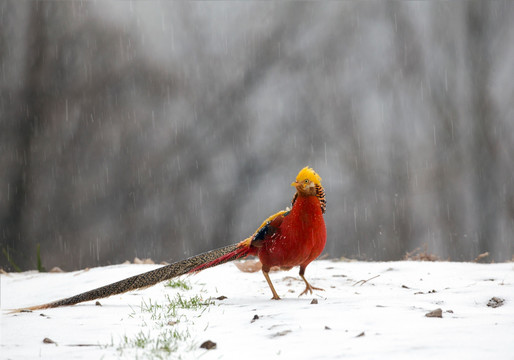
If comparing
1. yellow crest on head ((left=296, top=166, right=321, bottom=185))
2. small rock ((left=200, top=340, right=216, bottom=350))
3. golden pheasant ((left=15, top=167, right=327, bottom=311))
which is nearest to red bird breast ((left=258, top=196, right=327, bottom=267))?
golden pheasant ((left=15, top=167, right=327, bottom=311))

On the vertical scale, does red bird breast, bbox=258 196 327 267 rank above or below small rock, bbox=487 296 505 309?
above

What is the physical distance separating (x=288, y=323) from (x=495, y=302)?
1.75 metres

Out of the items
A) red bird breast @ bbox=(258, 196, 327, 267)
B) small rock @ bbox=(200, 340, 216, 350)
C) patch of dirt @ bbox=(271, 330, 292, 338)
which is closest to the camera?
small rock @ bbox=(200, 340, 216, 350)

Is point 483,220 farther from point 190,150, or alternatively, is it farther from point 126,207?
point 126,207

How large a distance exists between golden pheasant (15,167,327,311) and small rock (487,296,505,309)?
134 cm

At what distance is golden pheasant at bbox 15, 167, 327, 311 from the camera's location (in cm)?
385

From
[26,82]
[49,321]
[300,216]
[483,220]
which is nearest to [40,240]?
[26,82]

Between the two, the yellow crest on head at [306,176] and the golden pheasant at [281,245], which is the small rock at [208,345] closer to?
the golden pheasant at [281,245]

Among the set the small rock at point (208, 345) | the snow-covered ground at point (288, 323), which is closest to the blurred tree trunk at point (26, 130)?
the snow-covered ground at point (288, 323)

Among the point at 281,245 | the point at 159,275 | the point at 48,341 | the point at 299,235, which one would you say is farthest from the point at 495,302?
the point at 48,341

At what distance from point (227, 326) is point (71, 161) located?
6208 mm

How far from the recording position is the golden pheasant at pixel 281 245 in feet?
12.6

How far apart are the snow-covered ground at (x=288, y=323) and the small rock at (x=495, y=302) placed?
0.17 feet

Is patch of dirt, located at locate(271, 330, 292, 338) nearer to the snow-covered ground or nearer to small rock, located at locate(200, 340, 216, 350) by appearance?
the snow-covered ground
